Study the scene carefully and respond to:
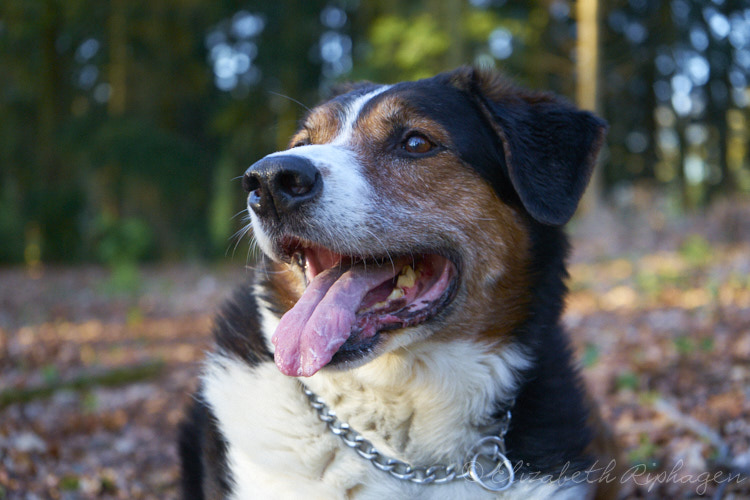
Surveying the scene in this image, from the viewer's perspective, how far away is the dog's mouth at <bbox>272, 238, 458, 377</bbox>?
2633mm

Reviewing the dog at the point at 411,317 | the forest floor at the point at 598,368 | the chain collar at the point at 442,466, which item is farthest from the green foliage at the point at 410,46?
the chain collar at the point at 442,466

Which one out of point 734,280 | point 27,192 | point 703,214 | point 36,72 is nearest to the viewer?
point 734,280

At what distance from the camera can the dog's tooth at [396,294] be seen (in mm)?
2916

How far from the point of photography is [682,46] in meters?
18.8

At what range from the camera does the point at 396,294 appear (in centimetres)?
295

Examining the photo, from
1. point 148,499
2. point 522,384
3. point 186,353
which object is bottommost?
point 186,353

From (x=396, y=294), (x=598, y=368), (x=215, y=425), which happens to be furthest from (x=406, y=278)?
(x=598, y=368)

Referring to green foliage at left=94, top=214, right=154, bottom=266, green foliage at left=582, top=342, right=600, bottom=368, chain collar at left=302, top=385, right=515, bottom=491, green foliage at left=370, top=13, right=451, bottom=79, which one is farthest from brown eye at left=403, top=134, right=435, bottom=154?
green foliage at left=94, top=214, right=154, bottom=266

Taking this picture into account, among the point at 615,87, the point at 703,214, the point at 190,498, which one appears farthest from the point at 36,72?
the point at 190,498

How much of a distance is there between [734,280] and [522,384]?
5.77 m

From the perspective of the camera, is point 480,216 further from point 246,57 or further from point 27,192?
point 27,192

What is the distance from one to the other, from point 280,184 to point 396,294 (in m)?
0.74

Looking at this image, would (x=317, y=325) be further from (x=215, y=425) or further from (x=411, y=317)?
(x=215, y=425)

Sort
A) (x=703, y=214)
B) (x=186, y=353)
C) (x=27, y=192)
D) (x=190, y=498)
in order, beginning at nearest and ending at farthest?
(x=190, y=498), (x=186, y=353), (x=703, y=214), (x=27, y=192)
